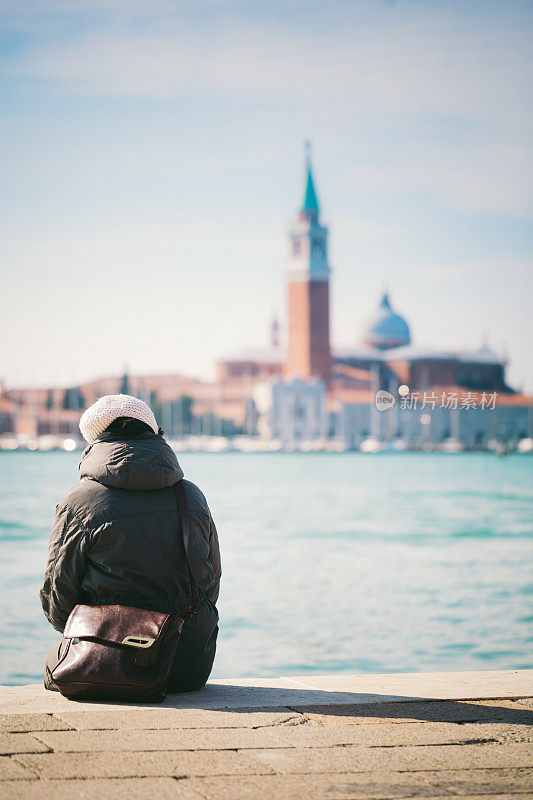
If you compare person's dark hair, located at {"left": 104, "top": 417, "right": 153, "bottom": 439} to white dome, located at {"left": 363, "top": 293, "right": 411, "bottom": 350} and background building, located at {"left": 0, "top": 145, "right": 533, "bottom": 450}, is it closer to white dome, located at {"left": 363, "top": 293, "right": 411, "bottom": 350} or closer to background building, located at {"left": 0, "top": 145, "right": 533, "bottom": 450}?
background building, located at {"left": 0, "top": 145, "right": 533, "bottom": 450}

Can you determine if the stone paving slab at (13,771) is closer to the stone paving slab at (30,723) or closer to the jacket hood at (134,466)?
the stone paving slab at (30,723)

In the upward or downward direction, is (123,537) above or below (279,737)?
above

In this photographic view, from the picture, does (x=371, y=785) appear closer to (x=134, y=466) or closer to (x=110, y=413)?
(x=134, y=466)

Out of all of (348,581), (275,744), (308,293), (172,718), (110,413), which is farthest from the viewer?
(308,293)

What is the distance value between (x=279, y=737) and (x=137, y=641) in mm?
311

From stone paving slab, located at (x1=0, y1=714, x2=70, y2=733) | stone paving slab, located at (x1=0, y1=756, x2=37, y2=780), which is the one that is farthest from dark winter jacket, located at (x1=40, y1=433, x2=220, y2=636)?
stone paving slab, located at (x1=0, y1=756, x2=37, y2=780)

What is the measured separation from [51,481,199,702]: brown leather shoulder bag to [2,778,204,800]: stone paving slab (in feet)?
1.43

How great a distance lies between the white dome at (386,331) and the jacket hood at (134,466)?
55411 millimetres

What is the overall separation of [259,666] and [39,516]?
11.7m

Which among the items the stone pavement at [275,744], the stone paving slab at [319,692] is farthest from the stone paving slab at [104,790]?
the stone paving slab at [319,692]

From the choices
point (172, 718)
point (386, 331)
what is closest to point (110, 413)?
point (172, 718)

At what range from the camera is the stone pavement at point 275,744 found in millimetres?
1504

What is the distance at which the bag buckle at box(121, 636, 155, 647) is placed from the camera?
6.39ft

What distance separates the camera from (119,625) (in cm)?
196
